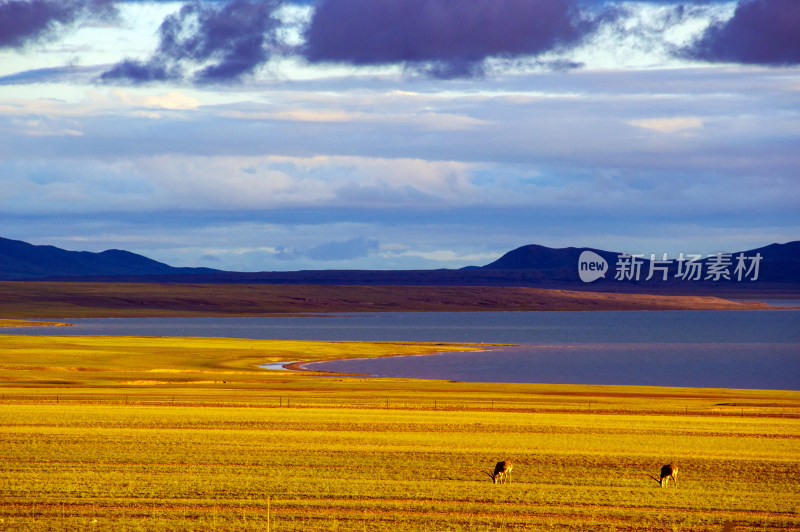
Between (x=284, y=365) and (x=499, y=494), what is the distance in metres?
55.1

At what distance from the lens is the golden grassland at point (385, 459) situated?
19.9m

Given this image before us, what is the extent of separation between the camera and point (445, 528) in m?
19.0

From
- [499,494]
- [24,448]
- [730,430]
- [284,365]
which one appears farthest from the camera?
[284,365]

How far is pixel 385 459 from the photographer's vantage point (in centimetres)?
2702

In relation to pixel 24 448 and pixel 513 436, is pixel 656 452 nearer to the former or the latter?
pixel 513 436

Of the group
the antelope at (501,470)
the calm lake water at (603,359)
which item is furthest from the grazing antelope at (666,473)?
the calm lake water at (603,359)

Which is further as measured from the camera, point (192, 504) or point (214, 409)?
point (214, 409)

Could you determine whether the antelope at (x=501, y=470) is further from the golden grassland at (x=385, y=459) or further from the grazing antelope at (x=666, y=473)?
the grazing antelope at (x=666, y=473)

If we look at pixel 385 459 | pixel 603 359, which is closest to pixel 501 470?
pixel 385 459

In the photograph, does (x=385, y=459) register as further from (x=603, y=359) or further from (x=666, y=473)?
(x=603, y=359)

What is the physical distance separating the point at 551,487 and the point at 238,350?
213 ft

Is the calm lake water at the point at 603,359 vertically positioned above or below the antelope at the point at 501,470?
below

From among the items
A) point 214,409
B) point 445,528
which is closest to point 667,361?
point 214,409

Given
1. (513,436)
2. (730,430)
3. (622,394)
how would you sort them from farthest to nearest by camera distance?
1. (622,394)
2. (730,430)
3. (513,436)
